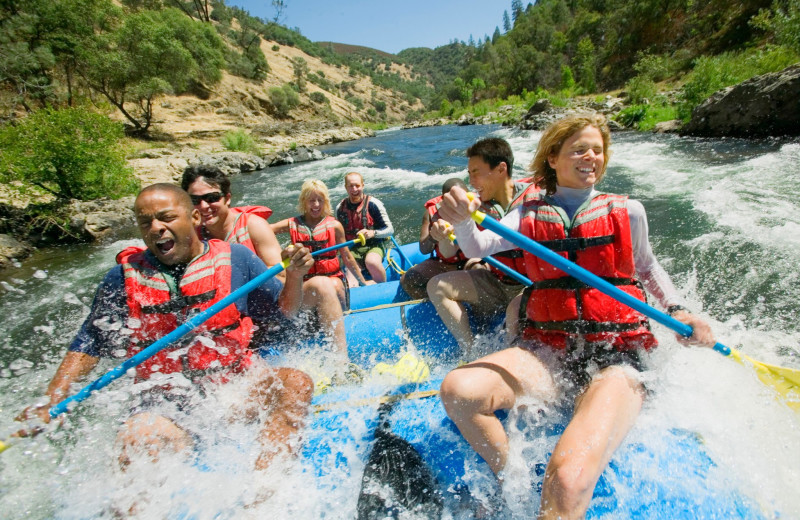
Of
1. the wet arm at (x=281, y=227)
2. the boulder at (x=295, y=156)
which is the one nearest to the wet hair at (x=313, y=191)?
the wet arm at (x=281, y=227)

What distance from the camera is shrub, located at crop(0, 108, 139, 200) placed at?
7.60m

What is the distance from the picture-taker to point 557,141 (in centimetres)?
182

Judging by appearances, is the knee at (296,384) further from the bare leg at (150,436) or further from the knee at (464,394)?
the knee at (464,394)

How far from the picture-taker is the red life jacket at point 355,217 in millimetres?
4223

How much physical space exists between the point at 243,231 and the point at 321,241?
794mm

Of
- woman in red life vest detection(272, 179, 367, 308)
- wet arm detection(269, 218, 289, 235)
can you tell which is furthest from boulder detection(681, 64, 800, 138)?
wet arm detection(269, 218, 289, 235)

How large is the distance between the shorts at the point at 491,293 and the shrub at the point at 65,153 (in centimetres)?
928

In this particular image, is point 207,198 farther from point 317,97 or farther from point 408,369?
point 317,97

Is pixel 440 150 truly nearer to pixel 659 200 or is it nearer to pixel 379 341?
pixel 659 200

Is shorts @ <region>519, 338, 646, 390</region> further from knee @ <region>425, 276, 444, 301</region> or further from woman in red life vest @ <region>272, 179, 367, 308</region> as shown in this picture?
woman in red life vest @ <region>272, 179, 367, 308</region>

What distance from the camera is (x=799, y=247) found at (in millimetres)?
→ 4234

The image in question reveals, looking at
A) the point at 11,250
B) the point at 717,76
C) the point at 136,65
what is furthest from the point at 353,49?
the point at 11,250

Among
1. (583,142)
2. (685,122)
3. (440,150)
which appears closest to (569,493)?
(583,142)

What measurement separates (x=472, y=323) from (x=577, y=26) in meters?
57.3
